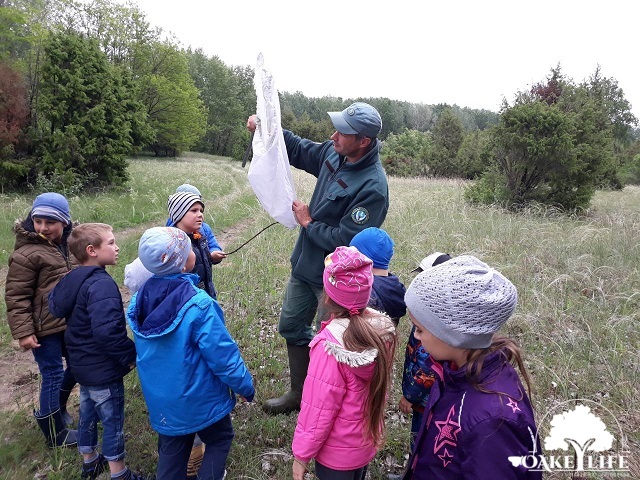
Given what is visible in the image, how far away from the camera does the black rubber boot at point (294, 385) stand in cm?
335

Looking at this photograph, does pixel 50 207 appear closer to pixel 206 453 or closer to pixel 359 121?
pixel 206 453

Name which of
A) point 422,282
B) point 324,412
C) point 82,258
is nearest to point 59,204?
point 82,258

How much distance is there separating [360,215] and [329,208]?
0.26 m

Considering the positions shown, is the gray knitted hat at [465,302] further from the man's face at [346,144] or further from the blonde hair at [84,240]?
the blonde hair at [84,240]

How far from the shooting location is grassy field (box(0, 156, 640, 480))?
286cm

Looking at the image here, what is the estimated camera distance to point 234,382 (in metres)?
2.31

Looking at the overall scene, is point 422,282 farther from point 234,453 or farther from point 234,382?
point 234,453

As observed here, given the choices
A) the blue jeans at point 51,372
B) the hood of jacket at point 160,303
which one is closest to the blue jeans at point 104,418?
the blue jeans at point 51,372

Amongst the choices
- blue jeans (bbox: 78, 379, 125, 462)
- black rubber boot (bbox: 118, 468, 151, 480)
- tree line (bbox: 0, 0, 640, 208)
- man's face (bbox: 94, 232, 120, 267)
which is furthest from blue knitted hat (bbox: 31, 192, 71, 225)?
tree line (bbox: 0, 0, 640, 208)

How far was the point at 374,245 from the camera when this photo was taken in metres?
2.63

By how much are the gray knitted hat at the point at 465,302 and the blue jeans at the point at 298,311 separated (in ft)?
5.47

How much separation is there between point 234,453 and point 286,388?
0.85 m

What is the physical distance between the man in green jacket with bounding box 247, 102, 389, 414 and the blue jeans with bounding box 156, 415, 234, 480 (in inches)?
35.6

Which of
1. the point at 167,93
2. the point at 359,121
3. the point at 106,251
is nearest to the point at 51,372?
the point at 106,251
